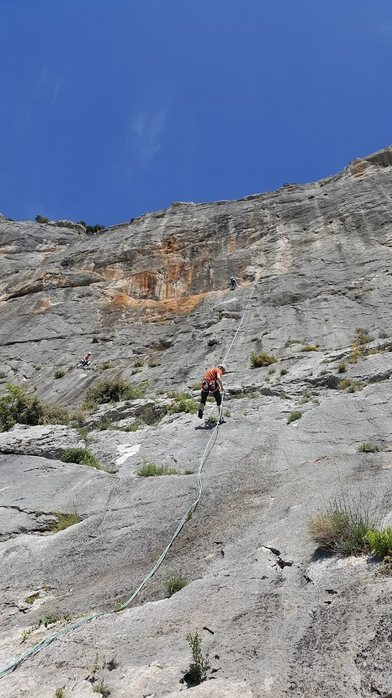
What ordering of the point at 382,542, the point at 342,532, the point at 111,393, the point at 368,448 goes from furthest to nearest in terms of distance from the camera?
1. the point at 111,393
2. the point at 368,448
3. the point at 342,532
4. the point at 382,542

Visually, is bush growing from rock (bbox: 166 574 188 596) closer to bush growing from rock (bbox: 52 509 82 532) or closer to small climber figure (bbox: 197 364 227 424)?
bush growing from rock (bbox: 52 509 82 532)

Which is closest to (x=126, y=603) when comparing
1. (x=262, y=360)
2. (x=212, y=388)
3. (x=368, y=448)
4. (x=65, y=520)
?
(x=65, y=520)


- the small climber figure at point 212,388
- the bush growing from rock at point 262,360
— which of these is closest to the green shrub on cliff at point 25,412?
the small climber figure at point 212,388

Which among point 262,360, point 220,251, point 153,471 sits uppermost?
point 220,251

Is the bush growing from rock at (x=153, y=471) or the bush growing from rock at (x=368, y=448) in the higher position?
the bush growing from rock at (x=153, y=471)

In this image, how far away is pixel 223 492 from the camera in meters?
7.80

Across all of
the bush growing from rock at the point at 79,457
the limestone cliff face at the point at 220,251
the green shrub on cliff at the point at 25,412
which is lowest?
the bush growing from rock at the point at 79,457

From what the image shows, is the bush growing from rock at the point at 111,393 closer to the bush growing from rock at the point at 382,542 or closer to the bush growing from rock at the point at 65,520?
the bush growing from rock at the point at 65,520

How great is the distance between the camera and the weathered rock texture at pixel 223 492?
3.99 m

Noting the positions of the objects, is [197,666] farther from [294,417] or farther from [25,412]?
[25,412]

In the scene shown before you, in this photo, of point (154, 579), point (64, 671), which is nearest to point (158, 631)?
point (64, 671)

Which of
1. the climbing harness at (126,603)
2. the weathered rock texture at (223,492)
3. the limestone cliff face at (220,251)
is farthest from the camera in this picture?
the limestone cliff face at (220,251)

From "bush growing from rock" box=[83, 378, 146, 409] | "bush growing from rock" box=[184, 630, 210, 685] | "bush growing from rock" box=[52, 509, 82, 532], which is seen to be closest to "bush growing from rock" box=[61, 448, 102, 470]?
"bush growing from rock" box=[52, 509, 82, 532]

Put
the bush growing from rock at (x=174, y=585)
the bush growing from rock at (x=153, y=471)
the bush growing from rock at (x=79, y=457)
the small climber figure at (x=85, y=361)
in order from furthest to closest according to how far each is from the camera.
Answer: the small climber figure at (x=85, y=361) < the bush growing from rock at (x=79, y=457) < the bush growing from rock at (x=153, y=471) < the bush growing from rock at (x=174, y=585)
